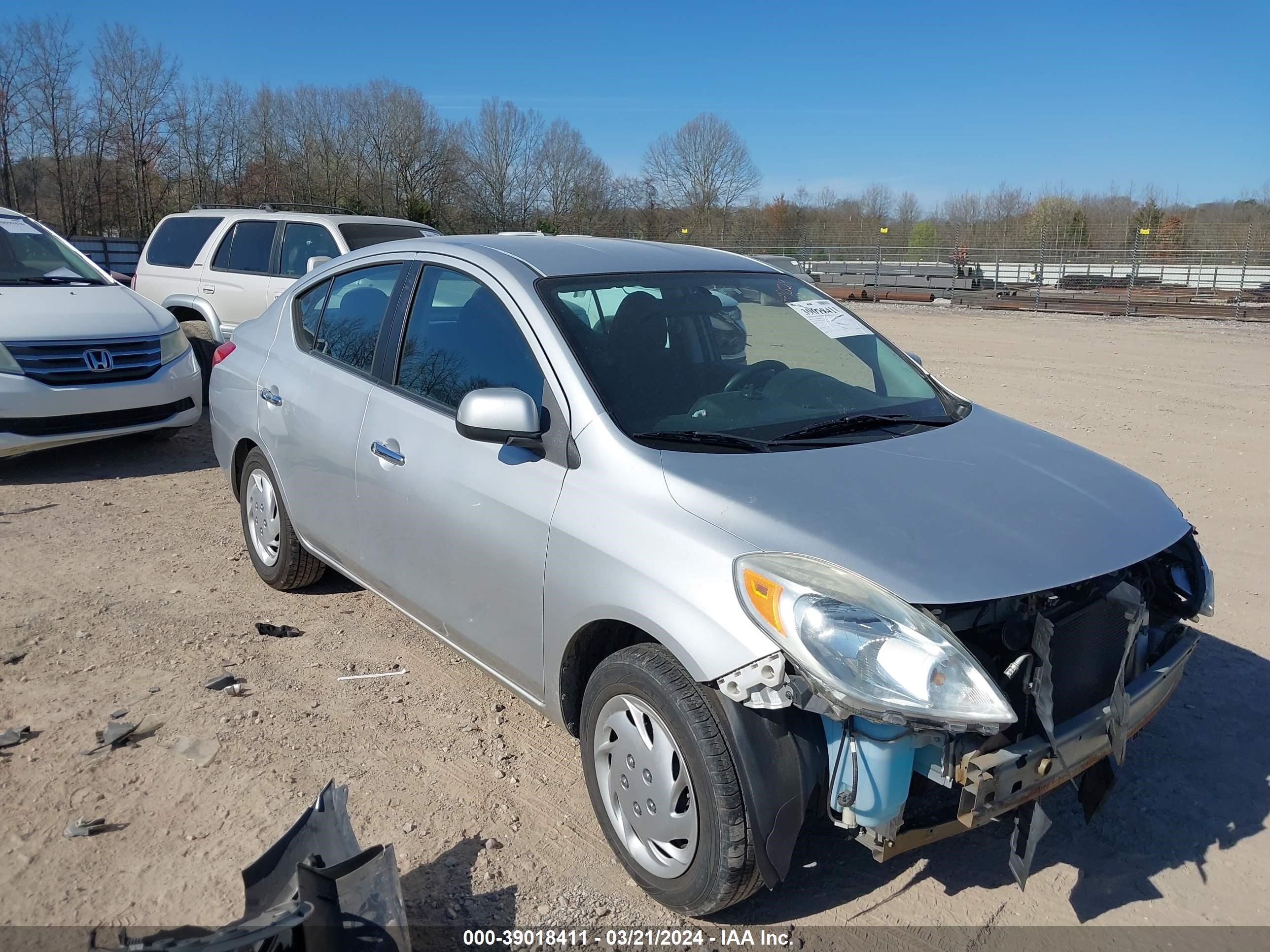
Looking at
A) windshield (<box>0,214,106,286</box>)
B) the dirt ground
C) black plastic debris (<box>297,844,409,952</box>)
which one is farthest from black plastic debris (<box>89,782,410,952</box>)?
windshield (<box>0,214,106,286</box>)

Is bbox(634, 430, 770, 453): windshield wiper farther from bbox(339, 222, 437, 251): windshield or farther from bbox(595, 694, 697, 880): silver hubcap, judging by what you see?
bbox(339, 222, 437, 251): windshield

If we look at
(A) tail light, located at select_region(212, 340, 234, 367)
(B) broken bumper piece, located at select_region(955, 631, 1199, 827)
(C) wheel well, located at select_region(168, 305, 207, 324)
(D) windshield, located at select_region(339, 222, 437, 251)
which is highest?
(D) windshield, located at select_region(339, 222, 437, 251)

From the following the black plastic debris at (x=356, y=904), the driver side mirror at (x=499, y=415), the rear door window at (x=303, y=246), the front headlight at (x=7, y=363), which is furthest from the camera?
the rear door window at (x=303, y=246)

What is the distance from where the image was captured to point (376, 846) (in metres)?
2.37

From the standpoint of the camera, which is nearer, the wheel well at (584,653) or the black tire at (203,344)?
the wheel well at (584,653)

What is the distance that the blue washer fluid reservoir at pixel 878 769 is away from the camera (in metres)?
2.27

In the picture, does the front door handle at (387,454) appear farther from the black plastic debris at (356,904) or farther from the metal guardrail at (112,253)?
the metal guardrail at (112,253)

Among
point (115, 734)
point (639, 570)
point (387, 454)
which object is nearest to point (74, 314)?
point (115, 734)

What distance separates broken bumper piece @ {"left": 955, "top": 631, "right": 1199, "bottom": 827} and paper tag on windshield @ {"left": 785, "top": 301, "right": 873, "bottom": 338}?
70.8 inches

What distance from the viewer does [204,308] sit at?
10.1 m

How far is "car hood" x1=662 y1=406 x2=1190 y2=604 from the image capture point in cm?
240

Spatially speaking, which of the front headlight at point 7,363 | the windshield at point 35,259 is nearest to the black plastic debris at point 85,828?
the front headlight at point 7,363

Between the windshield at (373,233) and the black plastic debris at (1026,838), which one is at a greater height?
the windshield at (373,233)

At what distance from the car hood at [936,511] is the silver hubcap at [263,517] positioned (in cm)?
274
